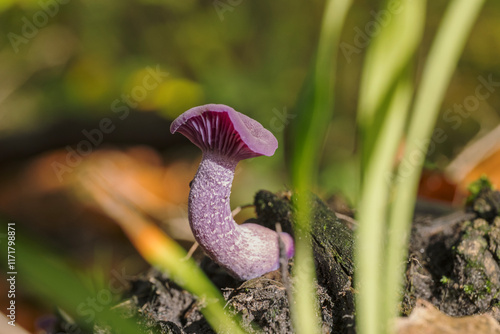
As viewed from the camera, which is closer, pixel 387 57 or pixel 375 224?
pixel 375 224

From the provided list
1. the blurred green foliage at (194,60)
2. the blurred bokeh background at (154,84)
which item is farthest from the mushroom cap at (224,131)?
the blurred green foliage at (194,60)

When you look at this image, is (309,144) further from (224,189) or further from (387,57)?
(387,57)

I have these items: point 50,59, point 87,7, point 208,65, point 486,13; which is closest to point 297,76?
point 208,65

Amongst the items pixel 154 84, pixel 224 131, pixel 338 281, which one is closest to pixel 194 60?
pixel 154 84

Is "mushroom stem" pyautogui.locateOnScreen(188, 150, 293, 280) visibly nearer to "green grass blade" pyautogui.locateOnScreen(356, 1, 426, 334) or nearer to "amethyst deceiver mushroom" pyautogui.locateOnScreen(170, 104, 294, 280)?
"amethyst deceiver mushroom" pyautogui.locateOnScreen(170, 104, 294, 280)

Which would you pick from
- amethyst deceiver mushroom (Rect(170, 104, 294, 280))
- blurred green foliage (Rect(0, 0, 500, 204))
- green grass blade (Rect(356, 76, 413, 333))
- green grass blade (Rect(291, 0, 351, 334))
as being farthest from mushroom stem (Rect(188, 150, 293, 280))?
blurred green foliage (Rect(0, 0, 500, 204))

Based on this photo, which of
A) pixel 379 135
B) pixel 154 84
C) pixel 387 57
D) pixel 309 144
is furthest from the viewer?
pixel 154 84
